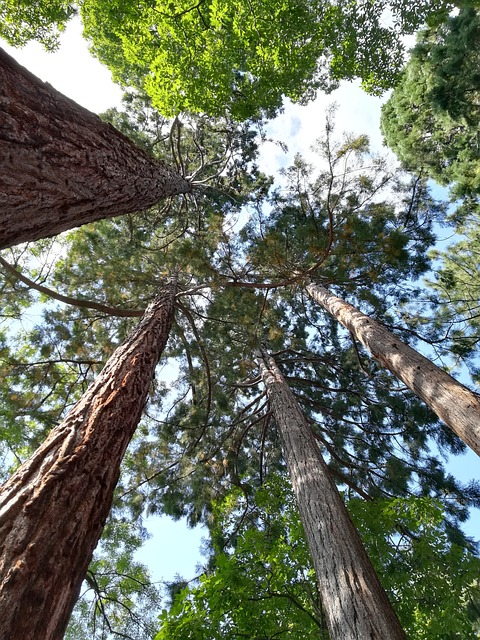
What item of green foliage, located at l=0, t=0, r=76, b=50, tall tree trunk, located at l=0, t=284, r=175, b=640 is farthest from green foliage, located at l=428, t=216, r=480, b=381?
green foliage, located at l=0, t=0, r=76, b=50

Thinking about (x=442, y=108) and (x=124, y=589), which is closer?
(x=124, y=589)

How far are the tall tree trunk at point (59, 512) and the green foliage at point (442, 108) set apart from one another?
8011mm

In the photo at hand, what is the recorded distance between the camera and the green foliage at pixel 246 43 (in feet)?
16.6

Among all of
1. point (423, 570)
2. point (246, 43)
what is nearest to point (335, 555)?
point (423, 570)

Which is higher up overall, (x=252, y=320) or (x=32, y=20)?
(x=32, y=20)

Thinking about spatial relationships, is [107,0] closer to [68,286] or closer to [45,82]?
[68,286]

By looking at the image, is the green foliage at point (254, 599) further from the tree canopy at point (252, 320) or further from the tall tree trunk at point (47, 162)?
the tall tree trunk at point (47, 162)

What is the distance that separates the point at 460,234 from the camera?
956 centimetres

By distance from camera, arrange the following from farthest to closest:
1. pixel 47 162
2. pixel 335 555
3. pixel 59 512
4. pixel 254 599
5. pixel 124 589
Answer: pixel 124 589 < pixel 254 599 < pixel 335 555 < pixel 47 162 < pixel 59 512

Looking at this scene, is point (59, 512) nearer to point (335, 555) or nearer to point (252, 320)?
point (335, 555)

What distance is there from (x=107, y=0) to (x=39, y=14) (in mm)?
2627

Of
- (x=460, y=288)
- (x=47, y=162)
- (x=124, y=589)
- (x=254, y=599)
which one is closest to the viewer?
(x=47, y=162)

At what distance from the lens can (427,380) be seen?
149 inches

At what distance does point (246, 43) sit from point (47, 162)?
15.6 feet
